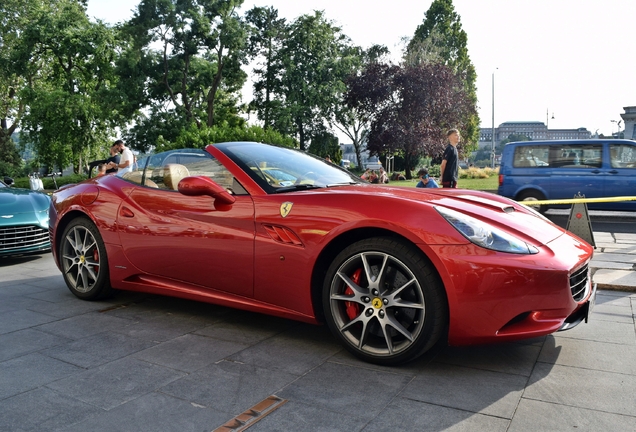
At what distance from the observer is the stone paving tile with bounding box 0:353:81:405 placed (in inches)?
113

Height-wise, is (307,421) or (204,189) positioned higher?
(204,189)

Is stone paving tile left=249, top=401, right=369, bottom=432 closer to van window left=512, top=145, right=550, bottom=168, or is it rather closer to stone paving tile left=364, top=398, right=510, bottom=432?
stone paving tile left=364, top=398, right=510, bottom=432

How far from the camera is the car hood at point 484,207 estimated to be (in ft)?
10.3

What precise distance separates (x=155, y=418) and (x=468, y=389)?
4.88 feet

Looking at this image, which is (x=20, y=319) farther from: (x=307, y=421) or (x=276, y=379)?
(x=307, y=421)

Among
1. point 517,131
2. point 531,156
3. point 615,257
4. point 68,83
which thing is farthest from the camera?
point 517,131

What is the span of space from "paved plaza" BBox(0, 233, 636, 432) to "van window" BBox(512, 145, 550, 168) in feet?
29.3

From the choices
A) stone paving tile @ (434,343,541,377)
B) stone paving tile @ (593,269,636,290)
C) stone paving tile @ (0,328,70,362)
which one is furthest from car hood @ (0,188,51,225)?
stone paving tile @ (593,269,636,290)

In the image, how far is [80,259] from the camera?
187 inches

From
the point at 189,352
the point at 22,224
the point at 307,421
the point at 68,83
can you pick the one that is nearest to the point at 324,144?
the point at 68,83

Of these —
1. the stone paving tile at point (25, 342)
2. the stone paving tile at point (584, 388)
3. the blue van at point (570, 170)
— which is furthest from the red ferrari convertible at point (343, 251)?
the blue van at point (570, 170)

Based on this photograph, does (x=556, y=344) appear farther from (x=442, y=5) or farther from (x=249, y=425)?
(x=442, y=5)

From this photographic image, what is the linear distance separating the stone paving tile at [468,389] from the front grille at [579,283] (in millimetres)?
549

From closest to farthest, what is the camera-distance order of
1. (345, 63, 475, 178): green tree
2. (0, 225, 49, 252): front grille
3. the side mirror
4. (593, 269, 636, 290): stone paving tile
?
the side mirror → (593, 269, 636, 290): stone paving tile → (0, 225, 49, 252): front grille → (345, 63, 475, 178): green tree
